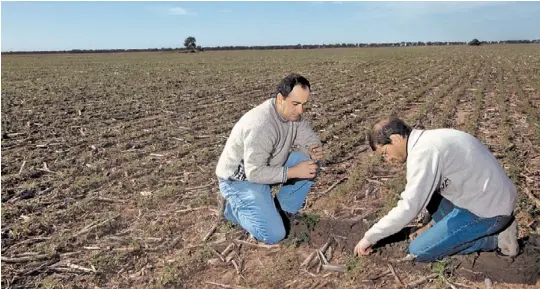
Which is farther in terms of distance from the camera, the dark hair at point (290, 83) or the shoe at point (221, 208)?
the shoe at point (221, 208)

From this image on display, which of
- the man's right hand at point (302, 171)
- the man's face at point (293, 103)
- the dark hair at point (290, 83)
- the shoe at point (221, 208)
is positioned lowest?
the shoe at point (221, 208)

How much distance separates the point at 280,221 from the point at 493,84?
14.1 metres

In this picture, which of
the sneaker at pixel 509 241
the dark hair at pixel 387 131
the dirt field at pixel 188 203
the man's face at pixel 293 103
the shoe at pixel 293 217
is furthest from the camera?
the shoe at pixel 293 217

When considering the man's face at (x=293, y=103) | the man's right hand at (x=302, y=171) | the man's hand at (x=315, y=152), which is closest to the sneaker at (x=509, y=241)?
the man's right hand at (x=302, y=171)

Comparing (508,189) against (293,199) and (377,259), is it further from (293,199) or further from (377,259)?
(293,199)

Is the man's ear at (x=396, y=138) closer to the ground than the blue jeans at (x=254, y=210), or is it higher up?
higher up

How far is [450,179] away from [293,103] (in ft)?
4.59

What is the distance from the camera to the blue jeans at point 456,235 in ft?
11.6

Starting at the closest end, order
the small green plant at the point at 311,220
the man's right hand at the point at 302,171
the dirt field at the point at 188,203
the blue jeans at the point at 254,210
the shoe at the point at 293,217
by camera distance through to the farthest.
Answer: the dirt field at the point at 188,203
the man's right hand at the point at 302,171
the blue jeans at the point at 254,210
the small green plant at the point at 311,220
the shoe at the point at 293,217

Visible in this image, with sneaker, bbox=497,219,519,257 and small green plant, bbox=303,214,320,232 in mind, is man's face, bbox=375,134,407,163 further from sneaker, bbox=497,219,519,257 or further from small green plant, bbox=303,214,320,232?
small green plant, bbox=303,214,320,232

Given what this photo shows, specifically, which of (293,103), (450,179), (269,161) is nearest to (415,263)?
(450,179)

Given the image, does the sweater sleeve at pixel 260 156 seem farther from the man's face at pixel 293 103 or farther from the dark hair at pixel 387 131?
the dark hair at pixel 387 131

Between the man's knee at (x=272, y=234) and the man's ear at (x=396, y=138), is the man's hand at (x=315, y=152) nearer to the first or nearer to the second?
the man's knee at (x=272, y=234)

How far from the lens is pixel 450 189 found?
3467 millimetres
